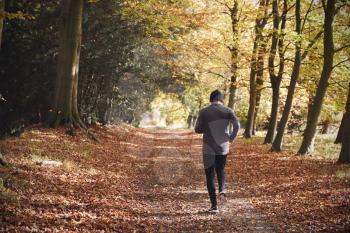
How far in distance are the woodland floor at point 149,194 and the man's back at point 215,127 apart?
145 centimetres

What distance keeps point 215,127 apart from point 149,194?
3.07 m

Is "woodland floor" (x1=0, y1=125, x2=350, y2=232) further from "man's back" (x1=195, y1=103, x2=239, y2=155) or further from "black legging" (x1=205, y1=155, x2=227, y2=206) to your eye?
"man's back" (x1=195, y1=103, x2=239, y2=155)

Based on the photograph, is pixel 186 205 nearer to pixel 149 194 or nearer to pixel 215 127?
pixel 149 194

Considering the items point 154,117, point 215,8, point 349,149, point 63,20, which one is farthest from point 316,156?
point 154,117

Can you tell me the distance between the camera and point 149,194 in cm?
1143

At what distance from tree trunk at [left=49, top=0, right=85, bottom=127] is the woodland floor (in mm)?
1851

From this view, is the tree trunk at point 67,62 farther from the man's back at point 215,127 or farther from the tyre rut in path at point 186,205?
the man's back at point 215,127

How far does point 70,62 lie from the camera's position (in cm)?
1875

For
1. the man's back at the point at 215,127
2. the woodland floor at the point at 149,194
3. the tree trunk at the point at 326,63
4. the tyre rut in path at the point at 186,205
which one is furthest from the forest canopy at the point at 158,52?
the man's back at the point at 215,127

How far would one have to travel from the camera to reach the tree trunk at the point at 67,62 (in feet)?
61.3

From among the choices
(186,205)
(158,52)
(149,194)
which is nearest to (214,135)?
(186,205)

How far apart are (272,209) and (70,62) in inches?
474

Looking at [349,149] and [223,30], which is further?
[223,30]

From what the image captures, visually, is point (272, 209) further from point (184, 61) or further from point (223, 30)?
point (184, 61)
